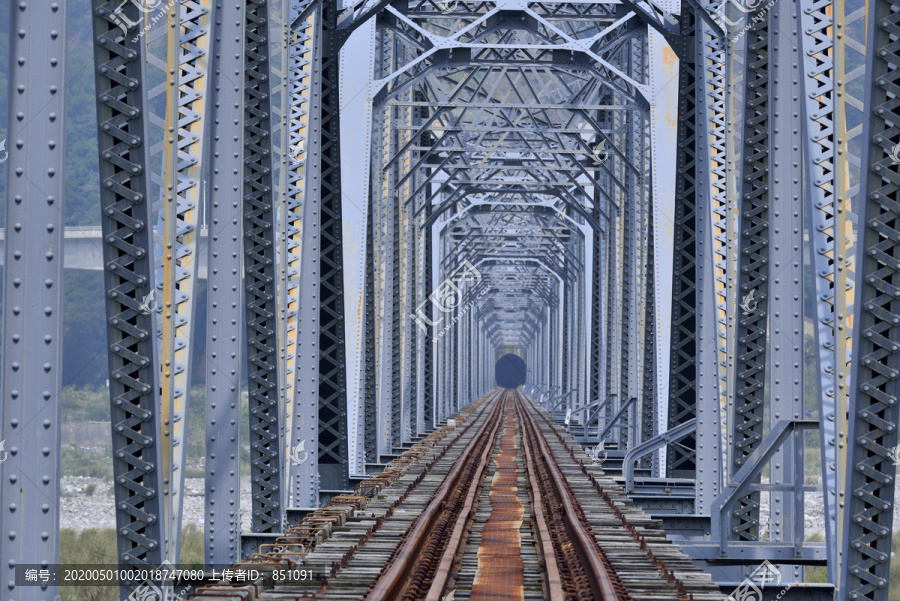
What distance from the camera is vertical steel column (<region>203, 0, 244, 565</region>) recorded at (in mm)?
9062

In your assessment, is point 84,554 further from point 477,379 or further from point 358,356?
point 477,379

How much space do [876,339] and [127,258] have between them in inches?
176

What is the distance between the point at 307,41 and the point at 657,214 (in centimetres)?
629

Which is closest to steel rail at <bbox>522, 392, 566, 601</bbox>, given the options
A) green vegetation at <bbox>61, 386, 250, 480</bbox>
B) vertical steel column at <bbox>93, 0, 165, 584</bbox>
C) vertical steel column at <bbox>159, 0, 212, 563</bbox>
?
vertical steel column at <bbox>159, 0, 212, 563</bbox>

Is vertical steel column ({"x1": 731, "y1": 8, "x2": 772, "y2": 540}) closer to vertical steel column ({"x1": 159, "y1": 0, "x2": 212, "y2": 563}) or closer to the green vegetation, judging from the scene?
vertical steel column ({"x1": 159, "y1": 0, "x2": 212, "y2": 563})

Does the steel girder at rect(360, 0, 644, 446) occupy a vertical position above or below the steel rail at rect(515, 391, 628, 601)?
above

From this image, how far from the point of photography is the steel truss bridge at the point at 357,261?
536 centimetres

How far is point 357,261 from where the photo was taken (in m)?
17.1

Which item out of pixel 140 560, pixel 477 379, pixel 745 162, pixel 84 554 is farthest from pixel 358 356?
pixel 477 379

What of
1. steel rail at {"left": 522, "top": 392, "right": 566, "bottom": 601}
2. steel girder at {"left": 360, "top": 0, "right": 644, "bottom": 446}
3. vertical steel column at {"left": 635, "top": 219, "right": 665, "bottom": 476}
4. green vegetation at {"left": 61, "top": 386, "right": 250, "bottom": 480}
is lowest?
green vegetation at {"left": 61, "top": 386, "right": 250, "bottom": 480}

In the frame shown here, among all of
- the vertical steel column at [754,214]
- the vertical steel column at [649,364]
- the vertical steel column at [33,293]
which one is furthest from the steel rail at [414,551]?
the vertical steel column at [649,364]

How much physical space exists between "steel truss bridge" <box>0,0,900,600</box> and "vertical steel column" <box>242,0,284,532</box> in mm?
24

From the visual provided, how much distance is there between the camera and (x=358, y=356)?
16.5m

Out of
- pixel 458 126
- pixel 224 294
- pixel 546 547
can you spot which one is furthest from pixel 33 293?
pixel 458 126
